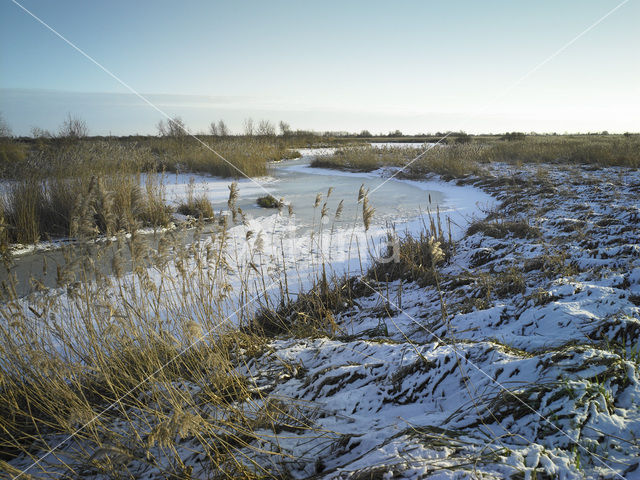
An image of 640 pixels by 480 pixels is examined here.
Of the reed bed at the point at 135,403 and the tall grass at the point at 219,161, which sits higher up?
the tall grass at the point at 219,161

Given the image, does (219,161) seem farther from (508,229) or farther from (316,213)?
(508,229)

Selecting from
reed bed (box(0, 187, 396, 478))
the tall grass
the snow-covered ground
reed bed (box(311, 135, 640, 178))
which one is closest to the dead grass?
the snow-covered ground

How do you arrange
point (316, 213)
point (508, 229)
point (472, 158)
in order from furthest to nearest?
point (472, 158) → point (316, 213) → point (508, 229)

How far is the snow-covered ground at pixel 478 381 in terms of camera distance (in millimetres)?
1236

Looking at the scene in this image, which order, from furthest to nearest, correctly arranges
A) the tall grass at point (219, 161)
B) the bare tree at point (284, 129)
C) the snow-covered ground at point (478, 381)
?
the bare tree at point (284, 129), the tall grass at point (219, 161), the snow-covered ground at point (478, 381)

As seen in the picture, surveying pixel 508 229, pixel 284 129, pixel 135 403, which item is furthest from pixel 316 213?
pixel 284 129

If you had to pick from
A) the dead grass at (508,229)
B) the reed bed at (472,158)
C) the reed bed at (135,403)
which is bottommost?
the reed bed at (135,403)

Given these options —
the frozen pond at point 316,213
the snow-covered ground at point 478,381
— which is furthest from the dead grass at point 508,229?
the snow-covered ground at point 478,381

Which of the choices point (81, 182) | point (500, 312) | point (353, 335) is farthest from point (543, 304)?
point (81, 182)

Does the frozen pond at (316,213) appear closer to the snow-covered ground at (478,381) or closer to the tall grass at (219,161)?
the tall grass at (219,161)

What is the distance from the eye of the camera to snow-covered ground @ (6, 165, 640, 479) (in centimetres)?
124

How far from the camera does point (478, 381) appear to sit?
169 centimetres

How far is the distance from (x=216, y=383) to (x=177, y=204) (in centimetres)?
666

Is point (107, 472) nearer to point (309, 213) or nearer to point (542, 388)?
point (542, 388)
